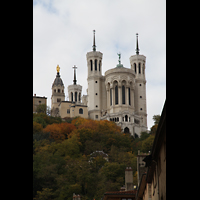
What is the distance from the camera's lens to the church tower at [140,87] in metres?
136

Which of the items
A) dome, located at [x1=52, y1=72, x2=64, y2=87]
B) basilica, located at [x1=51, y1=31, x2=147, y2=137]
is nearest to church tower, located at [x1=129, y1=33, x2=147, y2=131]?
basilica, located at [x1=51, y1=31, x2=147, y2=137]

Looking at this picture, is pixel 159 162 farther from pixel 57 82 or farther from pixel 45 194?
pixel 57 82

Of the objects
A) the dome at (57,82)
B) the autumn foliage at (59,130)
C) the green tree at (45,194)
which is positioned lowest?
the green tree at (45,194)

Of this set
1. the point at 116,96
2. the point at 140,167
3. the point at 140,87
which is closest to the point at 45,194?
the point at 140,167

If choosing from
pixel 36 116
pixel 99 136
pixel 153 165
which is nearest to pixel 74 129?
pixel 99 136

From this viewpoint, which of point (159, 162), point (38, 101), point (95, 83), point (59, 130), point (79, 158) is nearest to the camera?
point (159, 162)

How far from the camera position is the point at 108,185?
6631 centimetres

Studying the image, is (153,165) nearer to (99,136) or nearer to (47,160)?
(47,160)

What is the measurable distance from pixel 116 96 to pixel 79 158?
42.4 meters

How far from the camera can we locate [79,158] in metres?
91.9

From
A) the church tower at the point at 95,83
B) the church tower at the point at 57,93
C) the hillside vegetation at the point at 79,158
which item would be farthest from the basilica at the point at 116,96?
the church tower at the point at 57,93

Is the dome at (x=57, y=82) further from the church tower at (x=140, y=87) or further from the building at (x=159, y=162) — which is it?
the building at (x=159, y=162)
